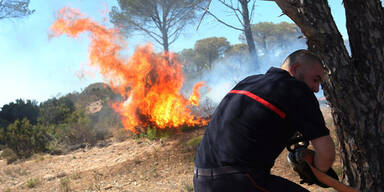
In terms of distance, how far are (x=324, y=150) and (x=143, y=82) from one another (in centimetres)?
995

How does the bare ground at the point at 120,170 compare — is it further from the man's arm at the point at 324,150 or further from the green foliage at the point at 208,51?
the green foliage at the point at 208,51

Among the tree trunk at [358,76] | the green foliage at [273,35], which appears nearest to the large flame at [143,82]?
the tree trunk at [358,76]

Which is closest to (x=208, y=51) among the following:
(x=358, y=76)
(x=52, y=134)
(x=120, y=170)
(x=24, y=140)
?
(x=52, y=134)

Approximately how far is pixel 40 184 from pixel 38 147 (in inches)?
209

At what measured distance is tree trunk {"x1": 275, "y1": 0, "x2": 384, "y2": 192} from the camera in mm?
2809

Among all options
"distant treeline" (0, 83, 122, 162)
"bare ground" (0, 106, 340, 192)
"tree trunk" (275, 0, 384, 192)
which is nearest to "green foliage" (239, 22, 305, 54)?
"distant treeline" (0, 83, 122, 162)

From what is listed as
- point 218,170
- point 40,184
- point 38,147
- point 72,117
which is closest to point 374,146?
point 218,170

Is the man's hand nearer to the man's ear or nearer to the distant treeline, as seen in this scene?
the man's ear

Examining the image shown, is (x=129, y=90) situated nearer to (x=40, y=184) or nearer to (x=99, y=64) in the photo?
(x=99, y=64)

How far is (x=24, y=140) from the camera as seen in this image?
11.5 meters

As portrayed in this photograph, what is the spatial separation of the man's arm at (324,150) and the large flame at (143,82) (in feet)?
28.9

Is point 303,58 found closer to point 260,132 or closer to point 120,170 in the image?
point 260,132

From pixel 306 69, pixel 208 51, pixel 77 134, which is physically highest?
pixel 208 51

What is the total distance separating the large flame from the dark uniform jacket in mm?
8772
